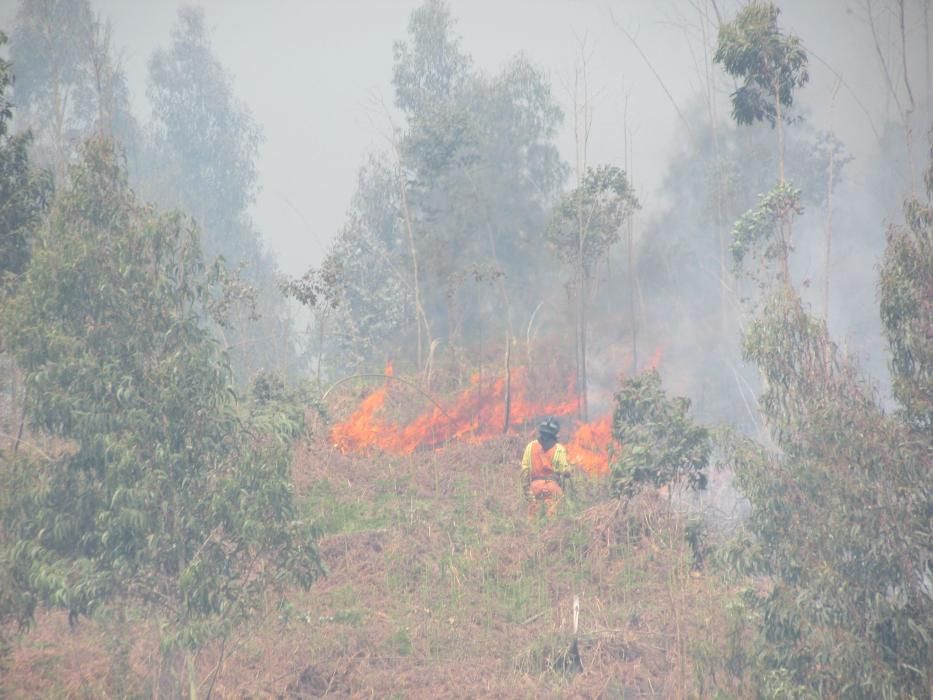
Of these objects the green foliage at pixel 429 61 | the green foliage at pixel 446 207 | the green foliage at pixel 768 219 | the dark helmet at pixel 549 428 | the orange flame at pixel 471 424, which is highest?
the green foliage at pixel 429 61

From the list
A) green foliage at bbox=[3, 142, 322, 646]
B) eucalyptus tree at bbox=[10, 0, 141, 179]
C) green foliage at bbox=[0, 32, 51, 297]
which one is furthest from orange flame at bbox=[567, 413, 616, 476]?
eucalyptus tree at bbox=[10, 0, 141, 179]

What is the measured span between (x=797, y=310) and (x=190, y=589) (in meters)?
5.94

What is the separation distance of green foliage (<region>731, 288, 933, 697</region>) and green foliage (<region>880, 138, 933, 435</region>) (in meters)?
0.25

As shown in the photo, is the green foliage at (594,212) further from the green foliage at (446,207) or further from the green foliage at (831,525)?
the green foliage at (831,525)

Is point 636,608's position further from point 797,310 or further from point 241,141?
point 241,141

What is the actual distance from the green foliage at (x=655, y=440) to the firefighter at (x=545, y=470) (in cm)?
90

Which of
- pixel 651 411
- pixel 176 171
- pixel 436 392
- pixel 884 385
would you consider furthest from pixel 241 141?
pixel 651 411

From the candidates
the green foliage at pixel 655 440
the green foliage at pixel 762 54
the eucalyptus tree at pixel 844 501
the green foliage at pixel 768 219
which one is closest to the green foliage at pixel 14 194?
the eucalyptus tree at pixel 844 501

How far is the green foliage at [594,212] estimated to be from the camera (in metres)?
20.8

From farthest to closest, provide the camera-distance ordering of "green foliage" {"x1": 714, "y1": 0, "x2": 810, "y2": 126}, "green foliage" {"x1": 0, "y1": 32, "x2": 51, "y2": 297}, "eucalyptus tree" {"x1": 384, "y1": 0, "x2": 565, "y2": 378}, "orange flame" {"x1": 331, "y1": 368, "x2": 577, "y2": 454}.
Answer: "eucalyptus tree" {"x1": 384, "y1": 0, "x2": 565, "y2": 378} < "orange flame" {"x1": 331, "y1": 368, "x2": 577, "y2": 454} < "green foliage" {"x1": 714, "y1": 0, "x2": 810, "y2": 126} < "green foliage" {"x1": 0, "y1": 32, "x2": 51, "y2": 297}

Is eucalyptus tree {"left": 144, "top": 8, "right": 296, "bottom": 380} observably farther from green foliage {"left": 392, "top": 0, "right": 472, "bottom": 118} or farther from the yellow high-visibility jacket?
the yellow high-visibility jacket

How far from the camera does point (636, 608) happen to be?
12.3 metres

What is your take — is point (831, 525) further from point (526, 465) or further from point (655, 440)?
point (526, 465)

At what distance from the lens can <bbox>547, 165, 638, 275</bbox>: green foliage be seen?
68.1 feet
